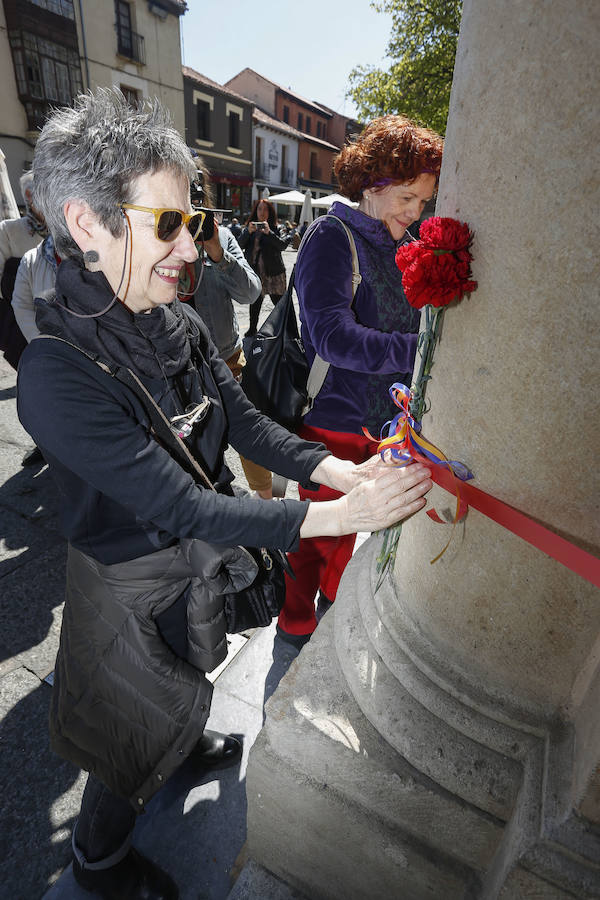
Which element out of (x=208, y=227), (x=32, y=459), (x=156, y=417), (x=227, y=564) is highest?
(x=208, y=227)

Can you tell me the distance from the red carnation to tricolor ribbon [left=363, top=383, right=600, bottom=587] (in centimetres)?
26

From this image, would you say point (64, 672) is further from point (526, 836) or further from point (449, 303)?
point (449, 303)

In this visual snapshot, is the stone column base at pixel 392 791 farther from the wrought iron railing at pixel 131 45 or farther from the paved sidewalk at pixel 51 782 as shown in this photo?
the wrought iron railing at pixel 131 45

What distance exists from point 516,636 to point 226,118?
105 feet

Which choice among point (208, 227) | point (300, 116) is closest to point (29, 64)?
point (208, 227)

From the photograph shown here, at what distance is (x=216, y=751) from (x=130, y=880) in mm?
490

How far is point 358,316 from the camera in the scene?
199cm

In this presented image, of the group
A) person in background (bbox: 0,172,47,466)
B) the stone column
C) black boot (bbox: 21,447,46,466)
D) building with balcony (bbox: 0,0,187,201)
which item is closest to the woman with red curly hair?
the stone column

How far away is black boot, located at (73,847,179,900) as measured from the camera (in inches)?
63.0

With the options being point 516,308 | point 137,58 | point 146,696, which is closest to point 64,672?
point 146,696

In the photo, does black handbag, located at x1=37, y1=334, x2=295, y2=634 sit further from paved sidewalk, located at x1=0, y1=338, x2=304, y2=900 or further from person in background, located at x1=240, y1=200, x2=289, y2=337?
person in background, located at x1=240, y1=200, x2=289, y2=337

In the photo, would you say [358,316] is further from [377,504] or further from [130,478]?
[130,478]

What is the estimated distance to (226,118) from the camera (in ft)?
88.7

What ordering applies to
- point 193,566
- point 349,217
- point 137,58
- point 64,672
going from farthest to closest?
point 137,58
point 349,217
point 64,672
point 193,566
